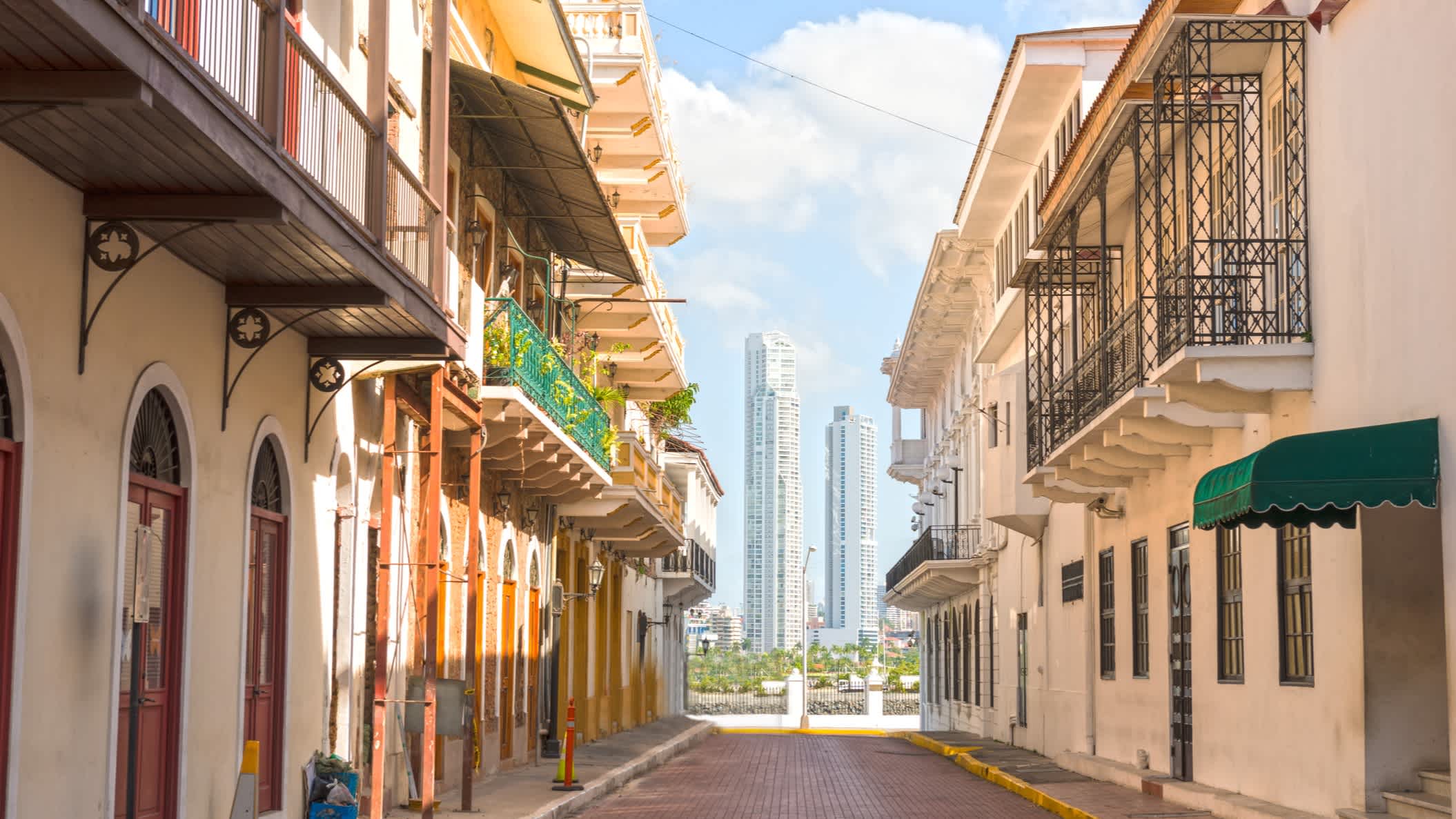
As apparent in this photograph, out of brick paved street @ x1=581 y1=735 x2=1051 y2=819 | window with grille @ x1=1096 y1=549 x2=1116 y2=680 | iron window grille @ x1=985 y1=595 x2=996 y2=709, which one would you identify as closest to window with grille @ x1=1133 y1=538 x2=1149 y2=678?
window with grille @ x1=1096 y1=549 x2=1116 y2=680

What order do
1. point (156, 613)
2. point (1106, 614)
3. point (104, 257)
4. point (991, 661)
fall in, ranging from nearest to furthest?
1. point (104, 257)
2. point (156, 613)
3. point (1106, 614)
4. point (991, 661)

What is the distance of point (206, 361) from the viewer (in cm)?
1171

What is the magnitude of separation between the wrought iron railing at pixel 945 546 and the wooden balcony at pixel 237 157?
27.8 m

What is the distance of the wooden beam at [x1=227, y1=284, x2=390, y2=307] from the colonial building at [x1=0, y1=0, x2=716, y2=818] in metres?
0.02

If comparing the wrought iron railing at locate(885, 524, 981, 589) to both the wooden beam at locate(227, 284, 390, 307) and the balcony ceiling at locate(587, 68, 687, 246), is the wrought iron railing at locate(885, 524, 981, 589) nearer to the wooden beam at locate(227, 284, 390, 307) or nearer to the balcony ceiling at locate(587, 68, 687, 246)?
the balcony ceiling at locate(587, 68, 687, 246)

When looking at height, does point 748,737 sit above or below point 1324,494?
below

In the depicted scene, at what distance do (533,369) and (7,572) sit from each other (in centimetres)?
1071

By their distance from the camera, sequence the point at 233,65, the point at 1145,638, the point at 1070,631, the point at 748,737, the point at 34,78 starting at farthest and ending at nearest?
1. the point at 748,737
2. the point at 1070,631
3. the point at 1145,638
4. the point at 233,65
5. the point at 34,78

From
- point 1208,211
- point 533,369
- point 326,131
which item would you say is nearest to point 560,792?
point 533,369

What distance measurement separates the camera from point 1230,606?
57.7 feet

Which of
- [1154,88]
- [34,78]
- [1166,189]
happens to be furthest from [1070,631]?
[34,78]

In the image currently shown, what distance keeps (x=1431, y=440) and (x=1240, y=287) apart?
4252 mm

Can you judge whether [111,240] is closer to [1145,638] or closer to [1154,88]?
[1154,88]

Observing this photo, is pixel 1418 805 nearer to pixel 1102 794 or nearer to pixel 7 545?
pixel 1102 794
